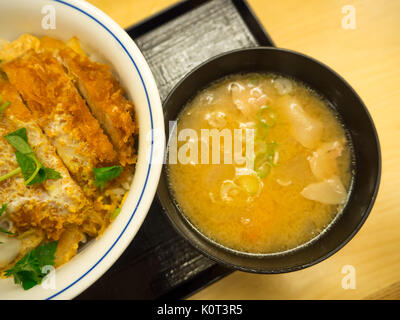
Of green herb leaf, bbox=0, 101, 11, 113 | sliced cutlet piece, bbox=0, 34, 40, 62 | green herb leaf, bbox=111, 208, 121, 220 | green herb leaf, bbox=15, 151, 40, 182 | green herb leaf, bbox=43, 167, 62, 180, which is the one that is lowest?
Answer: green herb leaf, bbox=111, 208, 121, 220

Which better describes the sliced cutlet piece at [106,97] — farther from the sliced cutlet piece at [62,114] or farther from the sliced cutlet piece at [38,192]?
the sliced cutlet piece at [38,192]

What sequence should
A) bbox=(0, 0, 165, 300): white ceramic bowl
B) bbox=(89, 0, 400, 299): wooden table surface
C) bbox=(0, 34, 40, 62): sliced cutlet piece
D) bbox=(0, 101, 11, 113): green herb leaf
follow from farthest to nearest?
bbox=(89, 0, 400, 299): wooden table surface
bbox=(0, 34, 40, 62): sliced cutlet piece
bbox=(0, 101, 11, 113): green herb leaf
bbox=(0, 0, 165, 300): white ceramic bowl

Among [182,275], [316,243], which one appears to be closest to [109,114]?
[182,275]

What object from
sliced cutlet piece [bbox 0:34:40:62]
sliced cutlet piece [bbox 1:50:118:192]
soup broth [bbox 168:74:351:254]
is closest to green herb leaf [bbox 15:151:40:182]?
sliced cutlet piece [bbox 1:50:118:192]

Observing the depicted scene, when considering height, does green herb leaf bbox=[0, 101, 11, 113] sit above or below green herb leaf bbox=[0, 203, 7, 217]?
above

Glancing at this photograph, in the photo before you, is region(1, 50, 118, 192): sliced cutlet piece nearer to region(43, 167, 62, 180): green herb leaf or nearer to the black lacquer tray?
region(43, 167, 62, 180): green herb leaf

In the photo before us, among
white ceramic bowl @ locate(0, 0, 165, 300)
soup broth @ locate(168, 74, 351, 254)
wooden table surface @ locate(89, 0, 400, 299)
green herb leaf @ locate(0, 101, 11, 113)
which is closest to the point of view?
white ceramic bowl @ locate(0, 0, 165, 300)
